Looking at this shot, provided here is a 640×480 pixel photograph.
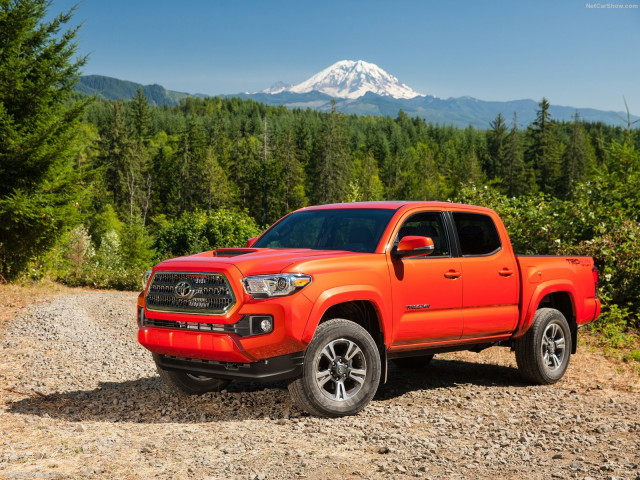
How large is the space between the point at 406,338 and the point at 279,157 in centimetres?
10180

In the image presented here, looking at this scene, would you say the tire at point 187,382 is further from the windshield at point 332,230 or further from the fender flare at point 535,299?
the fender flare at point 535,299

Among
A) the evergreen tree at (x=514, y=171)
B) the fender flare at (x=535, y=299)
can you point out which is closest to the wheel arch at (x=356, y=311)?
the fender flare at (x=535, y=299)

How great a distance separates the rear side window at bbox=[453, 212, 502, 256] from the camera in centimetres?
723

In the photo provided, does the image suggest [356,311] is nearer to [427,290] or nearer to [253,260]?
[427,290]

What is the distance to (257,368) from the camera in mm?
5559

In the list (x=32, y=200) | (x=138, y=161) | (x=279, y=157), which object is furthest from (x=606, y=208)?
(x=279, y=157)

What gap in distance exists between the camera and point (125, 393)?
7.28 m

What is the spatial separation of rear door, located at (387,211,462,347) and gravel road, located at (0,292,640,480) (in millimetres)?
761

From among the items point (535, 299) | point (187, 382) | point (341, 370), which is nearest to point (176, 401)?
point (187, 382)

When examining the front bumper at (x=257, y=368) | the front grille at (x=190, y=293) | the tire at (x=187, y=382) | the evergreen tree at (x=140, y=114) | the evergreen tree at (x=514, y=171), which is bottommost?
the tire at (x=187, y=382)

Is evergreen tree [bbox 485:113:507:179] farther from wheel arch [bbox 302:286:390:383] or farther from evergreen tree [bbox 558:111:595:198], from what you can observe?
wheel arch [bbox 302:286:390:383]

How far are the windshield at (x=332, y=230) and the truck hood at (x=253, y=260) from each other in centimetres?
28

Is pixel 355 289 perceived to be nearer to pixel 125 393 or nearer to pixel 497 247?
pixel 497 247

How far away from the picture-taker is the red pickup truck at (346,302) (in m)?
5.55
